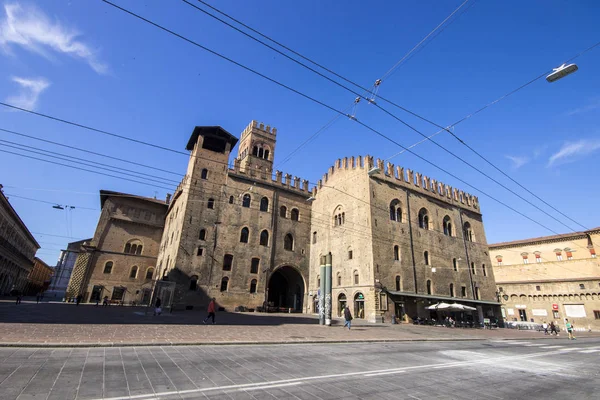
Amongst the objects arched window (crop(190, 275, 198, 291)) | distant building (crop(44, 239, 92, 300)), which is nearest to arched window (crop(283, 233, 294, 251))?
arched window (crop(190, 275, 198, 291))

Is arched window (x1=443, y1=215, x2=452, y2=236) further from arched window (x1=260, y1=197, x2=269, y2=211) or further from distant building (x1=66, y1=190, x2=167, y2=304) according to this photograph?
distant building (x1=66, y1=190, x2=167, y2=304)

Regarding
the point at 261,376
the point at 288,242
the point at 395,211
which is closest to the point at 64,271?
the point at 288,242

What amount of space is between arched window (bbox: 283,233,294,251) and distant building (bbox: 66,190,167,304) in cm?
1665

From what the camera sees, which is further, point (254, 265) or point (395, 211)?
point (395, 211)

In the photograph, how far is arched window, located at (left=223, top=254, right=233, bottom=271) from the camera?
27178mm

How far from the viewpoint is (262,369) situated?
6191mm

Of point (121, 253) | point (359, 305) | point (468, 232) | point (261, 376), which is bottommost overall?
point (261, 376)

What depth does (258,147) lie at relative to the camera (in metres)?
39.0

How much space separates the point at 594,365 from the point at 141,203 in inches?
Answer: 1642

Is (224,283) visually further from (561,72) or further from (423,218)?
(561,72)

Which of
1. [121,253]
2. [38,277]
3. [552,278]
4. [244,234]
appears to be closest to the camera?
[244,234]

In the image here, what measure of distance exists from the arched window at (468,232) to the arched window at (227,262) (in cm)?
2700

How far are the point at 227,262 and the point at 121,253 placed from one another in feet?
51.8

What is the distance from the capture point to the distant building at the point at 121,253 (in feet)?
105
